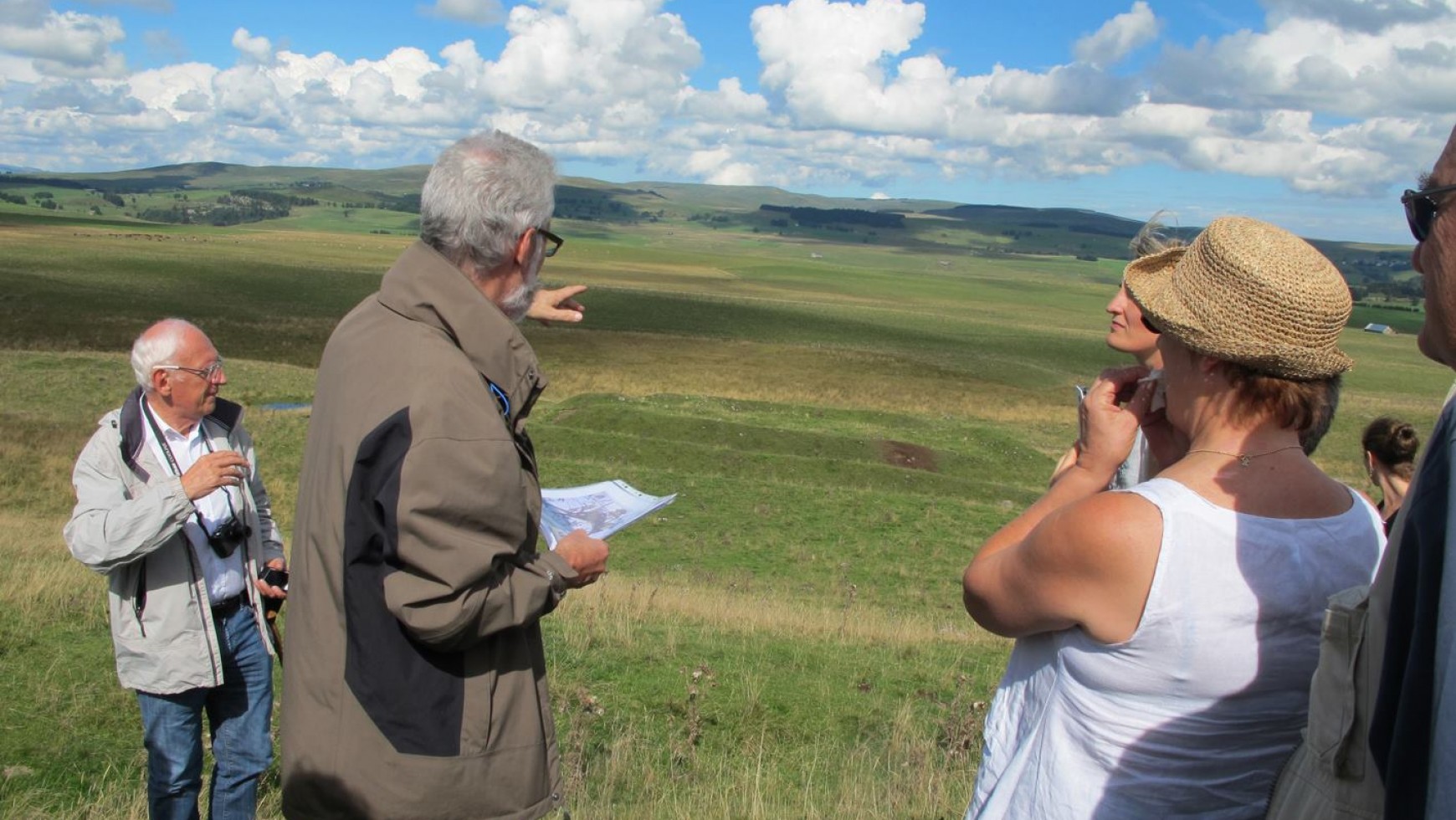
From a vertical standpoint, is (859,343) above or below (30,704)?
below

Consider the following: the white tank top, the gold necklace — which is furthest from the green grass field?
the gold necklace

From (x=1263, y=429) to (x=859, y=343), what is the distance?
2382 inches

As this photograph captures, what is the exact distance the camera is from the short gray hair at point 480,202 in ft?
9.77

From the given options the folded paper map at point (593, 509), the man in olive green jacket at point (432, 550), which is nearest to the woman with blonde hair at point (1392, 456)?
the folded paper map at point (593, 509)

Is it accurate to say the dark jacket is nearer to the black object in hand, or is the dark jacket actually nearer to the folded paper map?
the folded paper map

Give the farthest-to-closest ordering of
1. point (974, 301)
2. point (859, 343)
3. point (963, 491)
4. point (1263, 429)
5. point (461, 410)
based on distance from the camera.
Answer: point (974, 301), point (859, 343), point (963, 491), point (461, 410), point (1263, 429)

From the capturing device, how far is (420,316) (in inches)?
113

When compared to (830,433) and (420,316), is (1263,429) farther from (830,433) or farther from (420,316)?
(830,433)

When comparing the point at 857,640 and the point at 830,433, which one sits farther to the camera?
the point at 830,433

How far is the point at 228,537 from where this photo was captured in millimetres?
4445

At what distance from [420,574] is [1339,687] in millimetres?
2000

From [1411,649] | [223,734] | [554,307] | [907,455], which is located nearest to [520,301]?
[554,307]

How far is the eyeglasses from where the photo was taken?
434 centimetres

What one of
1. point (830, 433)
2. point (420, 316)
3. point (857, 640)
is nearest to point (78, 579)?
point (857, 640)
